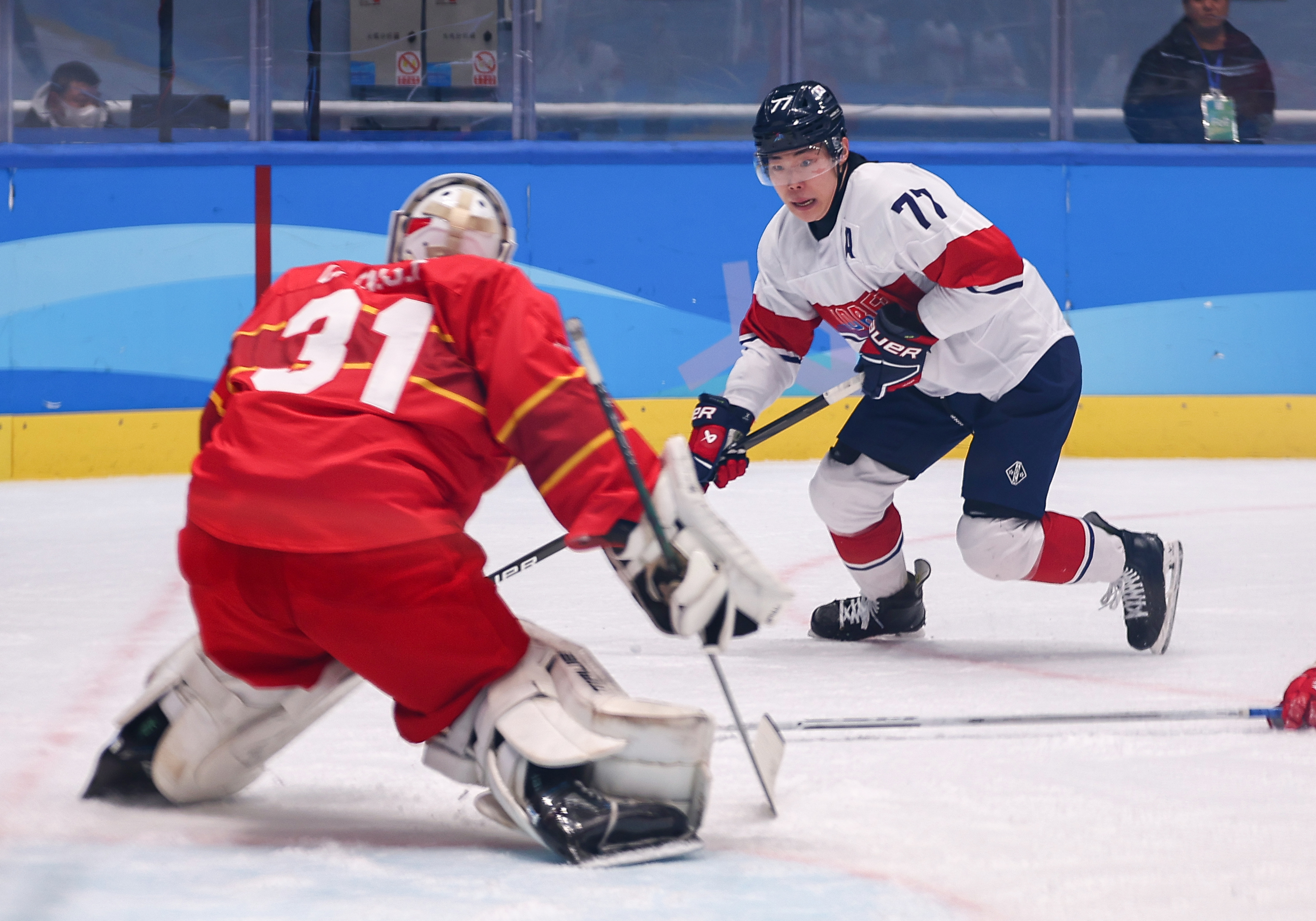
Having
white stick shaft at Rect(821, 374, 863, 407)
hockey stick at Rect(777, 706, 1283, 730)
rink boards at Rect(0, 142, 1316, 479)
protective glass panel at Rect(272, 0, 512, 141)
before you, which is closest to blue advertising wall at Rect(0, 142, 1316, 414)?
rink boards at Rect(0, 142, 1316, 479)

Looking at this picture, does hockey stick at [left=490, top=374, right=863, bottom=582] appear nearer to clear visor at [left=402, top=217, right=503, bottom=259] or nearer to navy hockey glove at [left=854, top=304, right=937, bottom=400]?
navy hockey glove at [left=854, top=304, right=937, bottom=400]

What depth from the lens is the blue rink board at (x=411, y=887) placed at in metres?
1.28

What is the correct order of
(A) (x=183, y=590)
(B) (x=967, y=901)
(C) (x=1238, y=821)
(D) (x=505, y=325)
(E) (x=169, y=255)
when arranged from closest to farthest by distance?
(B) (x=967, y=901) < (D) (x=505, y=325) < (C) (x=1238, y=821) < (A) (x=183, y=590) < (E) (x=169, y=255)

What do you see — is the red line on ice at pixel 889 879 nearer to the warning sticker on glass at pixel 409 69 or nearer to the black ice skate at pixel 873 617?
the black ice skate at pixel 873 617

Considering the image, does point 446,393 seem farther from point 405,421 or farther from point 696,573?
point 696,573

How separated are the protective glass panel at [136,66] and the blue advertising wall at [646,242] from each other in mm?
179

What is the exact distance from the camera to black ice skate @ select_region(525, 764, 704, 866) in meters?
1.40

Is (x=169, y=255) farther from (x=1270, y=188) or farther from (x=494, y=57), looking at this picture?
(x=1270, y=188)

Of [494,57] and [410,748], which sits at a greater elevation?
[494,57]

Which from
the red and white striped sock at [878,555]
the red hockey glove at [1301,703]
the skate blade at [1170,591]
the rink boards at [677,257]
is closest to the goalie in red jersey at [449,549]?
the red hockey glove at [1301,703]

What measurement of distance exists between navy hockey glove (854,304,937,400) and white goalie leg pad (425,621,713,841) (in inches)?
50.9

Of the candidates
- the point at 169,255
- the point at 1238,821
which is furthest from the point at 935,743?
the point at 169,255

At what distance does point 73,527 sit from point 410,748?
2.47 meters

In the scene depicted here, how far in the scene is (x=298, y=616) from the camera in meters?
1.44
